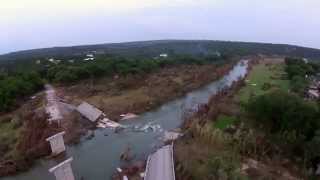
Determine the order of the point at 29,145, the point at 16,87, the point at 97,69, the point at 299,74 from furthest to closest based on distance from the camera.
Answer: the point at 97,69, the point at 299,74, the point at 16,87, the point at 29,145

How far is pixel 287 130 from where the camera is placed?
15.0 m

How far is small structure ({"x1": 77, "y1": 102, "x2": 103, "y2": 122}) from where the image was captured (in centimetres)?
2158

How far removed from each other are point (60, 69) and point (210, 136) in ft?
68.0

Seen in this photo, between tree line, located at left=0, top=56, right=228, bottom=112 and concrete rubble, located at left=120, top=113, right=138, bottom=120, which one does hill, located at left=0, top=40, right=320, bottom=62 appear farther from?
concrete rubble, located at left=120, top=113, right=138, bottom=120

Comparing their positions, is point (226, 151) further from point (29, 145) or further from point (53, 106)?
point (53, 106)

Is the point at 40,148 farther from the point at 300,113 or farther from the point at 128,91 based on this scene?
the point at 128,91

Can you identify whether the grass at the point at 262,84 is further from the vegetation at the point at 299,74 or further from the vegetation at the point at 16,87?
the vegetation at the point at 16,87

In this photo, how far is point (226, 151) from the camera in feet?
49.2

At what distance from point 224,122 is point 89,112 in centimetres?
742

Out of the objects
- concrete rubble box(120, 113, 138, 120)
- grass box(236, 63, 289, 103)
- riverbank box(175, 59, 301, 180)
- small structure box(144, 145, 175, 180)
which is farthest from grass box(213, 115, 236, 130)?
concrete rubble box(120, 113, 138, 120)

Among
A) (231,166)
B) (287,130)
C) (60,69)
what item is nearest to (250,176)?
(231,166)

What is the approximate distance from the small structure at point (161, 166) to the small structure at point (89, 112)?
23.0 ft

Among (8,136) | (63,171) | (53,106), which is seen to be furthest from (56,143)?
(53,106)

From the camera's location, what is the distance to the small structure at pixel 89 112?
21.6 m
